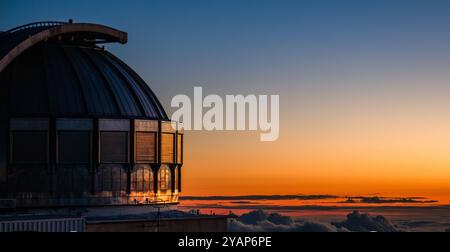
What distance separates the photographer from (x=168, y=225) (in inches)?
3063

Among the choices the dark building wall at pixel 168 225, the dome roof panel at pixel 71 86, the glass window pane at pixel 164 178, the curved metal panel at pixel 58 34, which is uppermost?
the curved metal panel at pixel 58 34

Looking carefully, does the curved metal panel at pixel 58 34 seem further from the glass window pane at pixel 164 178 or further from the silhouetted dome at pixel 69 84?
the glass window pane at pixel 164 178

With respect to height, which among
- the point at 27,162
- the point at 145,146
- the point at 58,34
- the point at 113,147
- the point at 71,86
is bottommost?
the point at 27,162

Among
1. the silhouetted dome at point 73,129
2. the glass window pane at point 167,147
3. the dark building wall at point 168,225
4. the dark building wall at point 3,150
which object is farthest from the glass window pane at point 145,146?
the dark building wall at point 3,150

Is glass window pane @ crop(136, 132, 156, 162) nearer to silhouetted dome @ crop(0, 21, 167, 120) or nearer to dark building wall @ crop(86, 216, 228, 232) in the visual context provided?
silhouetted dome @ crop(0, 21, 167, 120)

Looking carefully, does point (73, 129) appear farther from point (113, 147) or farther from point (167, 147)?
point (167, 147)

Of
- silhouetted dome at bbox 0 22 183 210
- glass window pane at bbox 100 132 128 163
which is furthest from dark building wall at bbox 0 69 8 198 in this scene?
glass window pane at bbox 100 132 128 163

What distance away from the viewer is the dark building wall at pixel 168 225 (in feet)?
244

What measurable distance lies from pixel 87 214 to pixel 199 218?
8474 mm

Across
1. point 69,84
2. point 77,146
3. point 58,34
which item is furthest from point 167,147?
point 58,34

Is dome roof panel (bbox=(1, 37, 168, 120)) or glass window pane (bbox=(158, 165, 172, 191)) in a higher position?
dome roof panel (bbox=(1, 37, 168, 120))

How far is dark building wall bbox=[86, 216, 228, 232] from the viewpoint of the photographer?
244 ft
